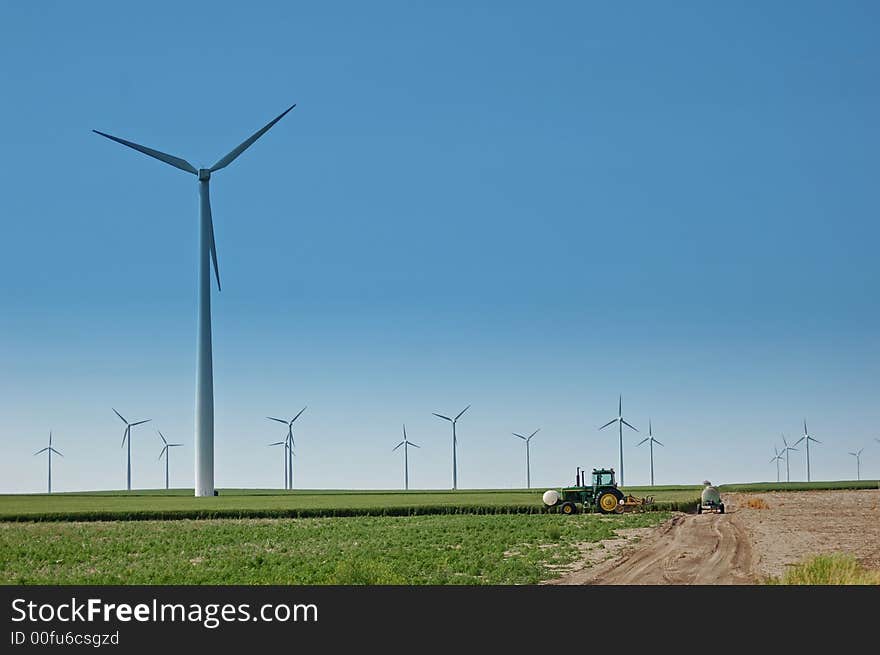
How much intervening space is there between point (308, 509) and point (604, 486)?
24300mm

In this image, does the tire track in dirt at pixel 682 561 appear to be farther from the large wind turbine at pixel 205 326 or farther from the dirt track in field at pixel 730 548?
the large wind turbine at pixel 205 326

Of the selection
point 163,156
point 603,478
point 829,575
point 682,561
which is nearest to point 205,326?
point 163,156

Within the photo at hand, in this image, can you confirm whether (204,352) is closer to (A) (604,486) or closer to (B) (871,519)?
(A) (604,486)

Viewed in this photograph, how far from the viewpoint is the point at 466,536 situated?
50844 millimetres

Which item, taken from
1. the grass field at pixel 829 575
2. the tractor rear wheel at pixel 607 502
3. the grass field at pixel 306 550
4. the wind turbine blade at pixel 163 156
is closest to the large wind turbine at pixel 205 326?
the wind turbine blade at pixel 163 156

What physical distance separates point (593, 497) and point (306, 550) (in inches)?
1270

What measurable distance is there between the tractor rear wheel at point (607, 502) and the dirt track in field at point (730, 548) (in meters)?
4.49

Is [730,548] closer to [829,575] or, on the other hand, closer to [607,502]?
[829,575]

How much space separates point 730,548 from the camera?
43562mm

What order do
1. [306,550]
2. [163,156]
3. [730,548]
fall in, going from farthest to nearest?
[163,156] < [306,550] < [730,548]

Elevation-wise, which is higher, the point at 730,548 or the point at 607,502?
the point at 607,502
